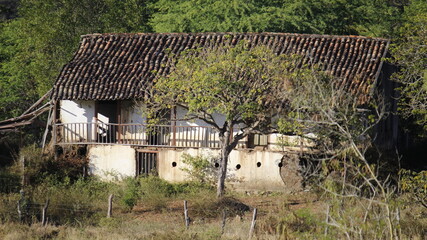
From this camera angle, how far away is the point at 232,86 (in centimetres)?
2397

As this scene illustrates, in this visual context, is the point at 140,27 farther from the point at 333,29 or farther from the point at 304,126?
the point at 304,126

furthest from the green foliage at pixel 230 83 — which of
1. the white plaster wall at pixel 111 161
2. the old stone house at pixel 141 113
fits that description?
the white plaster wall at pixel 111 161

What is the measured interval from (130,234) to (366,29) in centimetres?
1901

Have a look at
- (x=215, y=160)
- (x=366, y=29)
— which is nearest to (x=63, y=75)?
(x=215, y=160)

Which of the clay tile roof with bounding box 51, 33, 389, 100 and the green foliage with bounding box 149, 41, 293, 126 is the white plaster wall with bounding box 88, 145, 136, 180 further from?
the green foliage with bounding box 149, 41, 293, 126

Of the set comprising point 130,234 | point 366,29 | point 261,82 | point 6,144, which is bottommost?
point 130,234

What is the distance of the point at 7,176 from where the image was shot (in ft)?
89.5

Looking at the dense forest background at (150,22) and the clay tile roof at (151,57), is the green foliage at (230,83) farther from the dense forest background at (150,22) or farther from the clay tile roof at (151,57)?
the dense forest background at (150,22)

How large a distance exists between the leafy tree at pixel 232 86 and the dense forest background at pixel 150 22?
28.5 feet

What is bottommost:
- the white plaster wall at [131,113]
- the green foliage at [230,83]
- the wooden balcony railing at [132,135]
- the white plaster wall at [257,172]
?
the white plaster wall at [257,172]

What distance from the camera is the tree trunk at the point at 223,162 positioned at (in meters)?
→ 25.4

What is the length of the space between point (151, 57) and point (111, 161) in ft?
13.3

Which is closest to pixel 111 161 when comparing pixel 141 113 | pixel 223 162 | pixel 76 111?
pixel 141 113

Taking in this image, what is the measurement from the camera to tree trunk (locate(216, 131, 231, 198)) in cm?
2542
